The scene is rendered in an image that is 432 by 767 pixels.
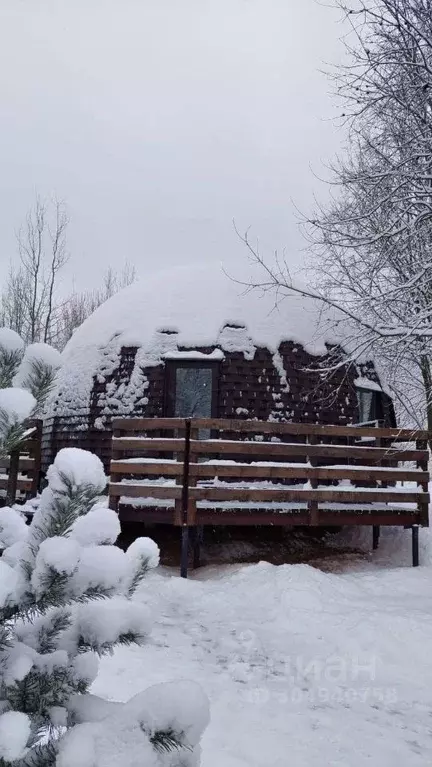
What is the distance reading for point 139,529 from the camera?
1028 cm

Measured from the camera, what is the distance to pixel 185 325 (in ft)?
37.1

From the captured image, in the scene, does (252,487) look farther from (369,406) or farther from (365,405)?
(369,406)

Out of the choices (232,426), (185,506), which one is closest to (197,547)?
(185,506)

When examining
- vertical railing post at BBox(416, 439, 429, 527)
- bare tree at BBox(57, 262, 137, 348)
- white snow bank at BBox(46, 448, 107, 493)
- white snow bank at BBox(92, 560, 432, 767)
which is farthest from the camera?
bare tree at BBox(57, 262, 137, 348)

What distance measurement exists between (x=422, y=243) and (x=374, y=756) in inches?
338

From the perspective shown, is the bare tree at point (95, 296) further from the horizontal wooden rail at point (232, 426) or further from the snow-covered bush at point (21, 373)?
the snow-covered bush at point (21, 373)

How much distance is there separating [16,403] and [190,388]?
29.6 feet

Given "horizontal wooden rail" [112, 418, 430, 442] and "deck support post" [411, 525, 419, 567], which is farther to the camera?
"deck support post" [411, 525, 419, 567]

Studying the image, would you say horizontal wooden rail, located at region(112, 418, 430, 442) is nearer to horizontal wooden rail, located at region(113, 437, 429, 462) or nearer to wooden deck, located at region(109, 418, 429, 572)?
wooden deck, located at region(109, 418, 429, 572)

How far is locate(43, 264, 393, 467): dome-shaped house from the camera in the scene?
429 inches

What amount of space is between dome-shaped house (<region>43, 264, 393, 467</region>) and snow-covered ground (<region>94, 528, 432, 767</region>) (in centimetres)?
396

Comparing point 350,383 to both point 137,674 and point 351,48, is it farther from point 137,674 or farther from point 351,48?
point 137,674

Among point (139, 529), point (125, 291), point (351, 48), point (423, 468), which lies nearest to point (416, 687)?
point (423, 468)

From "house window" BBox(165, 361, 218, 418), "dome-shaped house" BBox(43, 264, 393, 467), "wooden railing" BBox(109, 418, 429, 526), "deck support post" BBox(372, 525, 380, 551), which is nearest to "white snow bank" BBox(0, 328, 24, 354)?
"wooden railing" BBox(109, 418, 429, 526)
